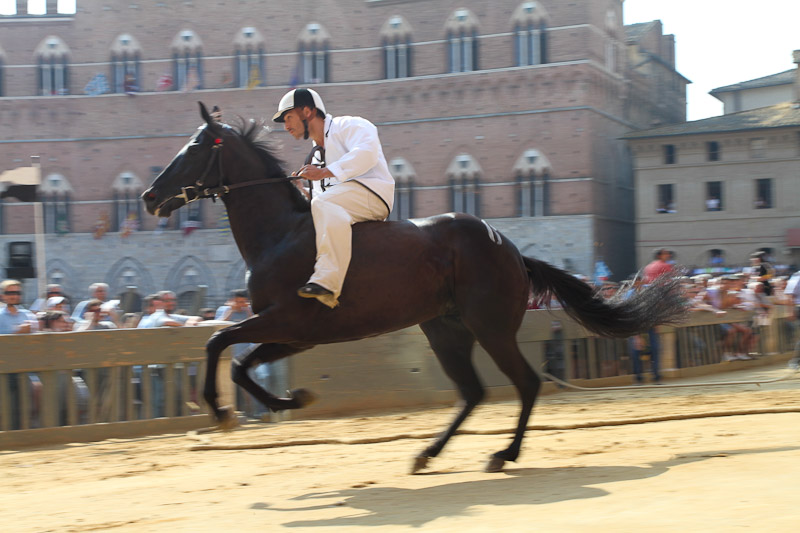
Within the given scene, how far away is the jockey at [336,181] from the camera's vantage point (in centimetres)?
671

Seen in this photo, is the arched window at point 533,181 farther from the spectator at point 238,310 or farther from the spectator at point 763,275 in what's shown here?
the spectator at point 238,310

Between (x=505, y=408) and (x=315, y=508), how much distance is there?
6.38 m

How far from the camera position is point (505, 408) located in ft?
38.7

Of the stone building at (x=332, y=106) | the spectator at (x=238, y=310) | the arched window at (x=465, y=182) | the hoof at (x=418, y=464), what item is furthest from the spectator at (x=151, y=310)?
the arched window at (x=465, y=182)

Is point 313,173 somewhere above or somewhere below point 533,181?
below

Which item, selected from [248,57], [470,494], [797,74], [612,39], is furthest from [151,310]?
[797,74]

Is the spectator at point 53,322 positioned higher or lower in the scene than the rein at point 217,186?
lower

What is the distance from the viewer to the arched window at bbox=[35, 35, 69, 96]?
41.8m

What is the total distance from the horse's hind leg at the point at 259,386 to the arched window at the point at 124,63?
37.0 m

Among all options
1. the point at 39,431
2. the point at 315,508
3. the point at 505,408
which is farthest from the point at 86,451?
the point at 505,408

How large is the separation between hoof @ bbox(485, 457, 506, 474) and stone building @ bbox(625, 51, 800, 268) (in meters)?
31.9

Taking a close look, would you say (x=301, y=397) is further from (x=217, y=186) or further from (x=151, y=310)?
(x=151, y=310)

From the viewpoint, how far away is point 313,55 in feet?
134

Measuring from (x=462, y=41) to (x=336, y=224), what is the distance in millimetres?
33685
